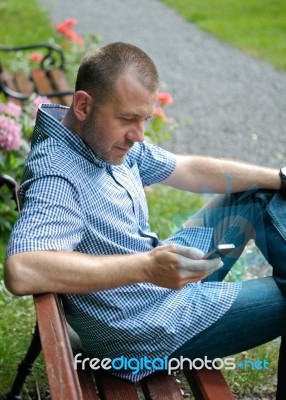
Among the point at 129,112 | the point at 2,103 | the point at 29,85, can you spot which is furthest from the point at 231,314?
the point at 29,85

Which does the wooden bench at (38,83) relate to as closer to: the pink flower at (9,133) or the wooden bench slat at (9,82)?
the wooden bench slat at (9,82)

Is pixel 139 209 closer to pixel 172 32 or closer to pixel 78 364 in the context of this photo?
pixel 78 364

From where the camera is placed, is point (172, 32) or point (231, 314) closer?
point (231, 314)

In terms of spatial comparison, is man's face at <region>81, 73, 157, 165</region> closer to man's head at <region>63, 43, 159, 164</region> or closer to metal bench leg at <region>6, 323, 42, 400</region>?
man's head at <region>63, 43, 159, 164</region>

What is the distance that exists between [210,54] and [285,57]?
863 mm

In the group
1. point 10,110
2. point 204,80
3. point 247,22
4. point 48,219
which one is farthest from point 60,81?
point 247,22

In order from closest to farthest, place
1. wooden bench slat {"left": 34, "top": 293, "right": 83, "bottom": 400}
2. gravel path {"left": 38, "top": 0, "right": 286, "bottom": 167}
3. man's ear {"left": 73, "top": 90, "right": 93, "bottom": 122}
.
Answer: wooden bench slat {"left": 34, "top": 293, "right": 83, "bottom": 400} < man's ear {"left": 73, "top": 90, "right": 93, "bottom": 122} < gravel path {"left": 38, "top": 0, "right": 286, "bottom": 167}

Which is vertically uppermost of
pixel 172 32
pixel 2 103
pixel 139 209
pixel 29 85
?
pixel 139 209

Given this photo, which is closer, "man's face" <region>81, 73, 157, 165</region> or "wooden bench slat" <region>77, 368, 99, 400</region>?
"man's face" <region>81, 73, 157, 165</region>

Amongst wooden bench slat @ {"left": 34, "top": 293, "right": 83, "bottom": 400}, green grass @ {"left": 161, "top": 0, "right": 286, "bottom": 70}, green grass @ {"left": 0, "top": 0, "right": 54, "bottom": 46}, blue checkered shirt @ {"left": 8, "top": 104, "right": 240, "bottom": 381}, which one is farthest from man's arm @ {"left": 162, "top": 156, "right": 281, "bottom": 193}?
green grass @ {"left": 0, "top": 0, "right": 54, "bottom": 46}

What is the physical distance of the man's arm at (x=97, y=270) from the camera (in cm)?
184

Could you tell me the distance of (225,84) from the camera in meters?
7.18

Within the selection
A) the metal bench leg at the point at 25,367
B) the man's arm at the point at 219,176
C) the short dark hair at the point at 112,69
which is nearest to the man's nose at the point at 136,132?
the short dark hair at the point at 112,69

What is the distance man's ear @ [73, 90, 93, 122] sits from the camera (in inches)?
84.9
